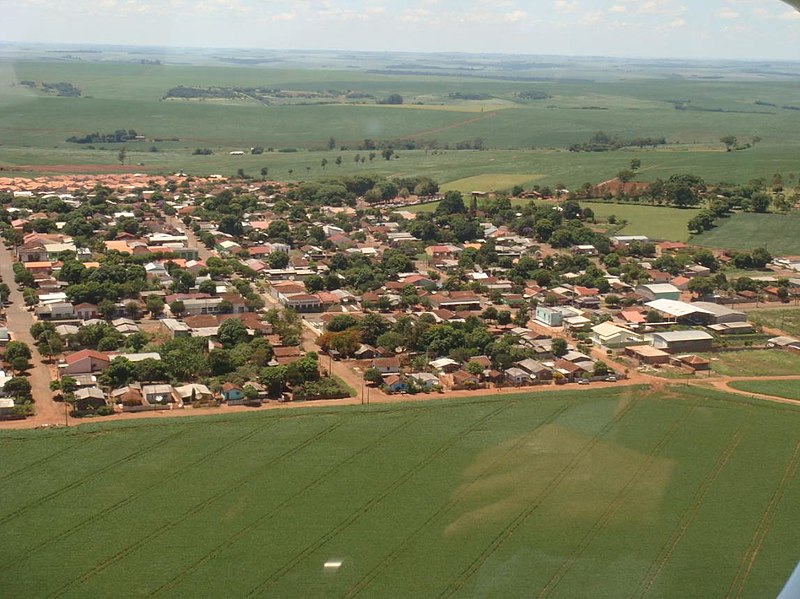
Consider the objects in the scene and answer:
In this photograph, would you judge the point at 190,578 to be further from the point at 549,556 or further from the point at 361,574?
the point at 549,556

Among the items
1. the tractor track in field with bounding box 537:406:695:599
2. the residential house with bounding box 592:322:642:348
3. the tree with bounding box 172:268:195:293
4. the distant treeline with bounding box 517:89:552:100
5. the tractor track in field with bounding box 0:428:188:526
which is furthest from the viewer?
the distant treeline with bounding box 517:89:552:100

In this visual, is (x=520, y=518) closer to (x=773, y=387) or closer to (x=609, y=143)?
(x=773, y=387)

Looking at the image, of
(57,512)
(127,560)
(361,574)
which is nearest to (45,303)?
(57,512)

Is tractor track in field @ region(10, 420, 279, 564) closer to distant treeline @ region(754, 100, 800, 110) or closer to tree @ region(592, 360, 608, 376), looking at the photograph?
tree @ region(592, 360, 608, 376)

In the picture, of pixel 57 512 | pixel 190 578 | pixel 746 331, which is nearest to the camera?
pixel 190 578

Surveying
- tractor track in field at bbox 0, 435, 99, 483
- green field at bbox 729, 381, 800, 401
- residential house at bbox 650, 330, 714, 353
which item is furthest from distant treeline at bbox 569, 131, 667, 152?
tractor track in field at bbox 0, 435, 99, 483

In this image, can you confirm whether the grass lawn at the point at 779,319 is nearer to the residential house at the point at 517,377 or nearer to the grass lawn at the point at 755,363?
the grass lawn at the point at 755,363

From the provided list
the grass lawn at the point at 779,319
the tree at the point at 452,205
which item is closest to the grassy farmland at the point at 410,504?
the grass lawn at the point at 779,319
